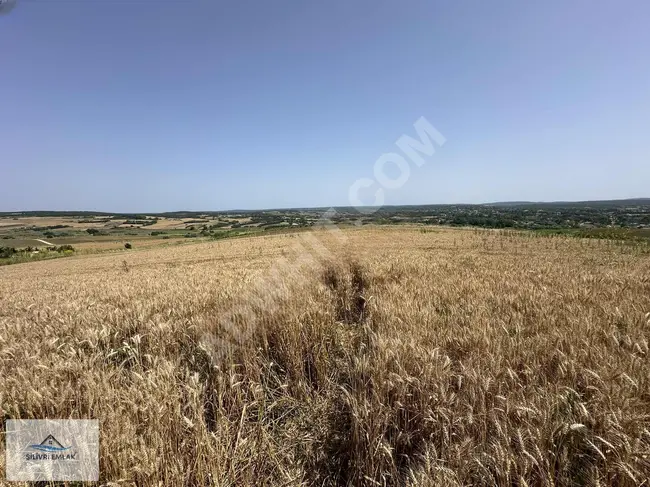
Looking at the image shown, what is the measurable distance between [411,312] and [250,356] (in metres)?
2.62

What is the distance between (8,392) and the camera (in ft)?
8.99

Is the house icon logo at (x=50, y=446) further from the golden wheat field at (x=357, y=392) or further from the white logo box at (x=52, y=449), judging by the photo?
the golden wheat field at (x=357, y=392)

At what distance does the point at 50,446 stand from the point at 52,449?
0.15 ft

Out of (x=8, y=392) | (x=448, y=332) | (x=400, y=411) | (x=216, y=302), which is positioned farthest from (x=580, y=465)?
(x=216, y=302)

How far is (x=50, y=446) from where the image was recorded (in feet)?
7.44

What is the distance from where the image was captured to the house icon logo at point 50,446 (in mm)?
2232

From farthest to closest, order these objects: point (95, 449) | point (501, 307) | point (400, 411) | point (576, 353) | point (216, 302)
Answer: point (216, 302) → point (501, 307) → point (576, 353) → point (400, 411) → point (95, 449)

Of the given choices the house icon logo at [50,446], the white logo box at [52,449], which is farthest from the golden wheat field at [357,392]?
the house icon logo at [50,446]

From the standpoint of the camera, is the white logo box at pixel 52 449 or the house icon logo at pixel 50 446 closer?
the white logo box at pixel 52 449

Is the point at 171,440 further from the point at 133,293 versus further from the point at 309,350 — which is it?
the point at 133,293

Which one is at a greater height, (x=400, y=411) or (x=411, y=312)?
(x=411, y=312)

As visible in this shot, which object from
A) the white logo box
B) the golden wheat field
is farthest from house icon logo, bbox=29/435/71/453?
the golden wheat field

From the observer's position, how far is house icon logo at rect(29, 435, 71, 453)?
7.32ft

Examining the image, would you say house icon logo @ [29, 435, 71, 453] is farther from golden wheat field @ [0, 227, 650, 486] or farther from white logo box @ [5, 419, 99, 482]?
golden wheat field @ [0, 227, 650, 486]
